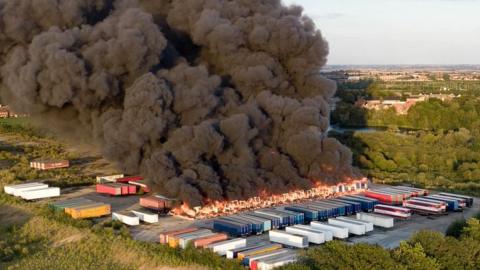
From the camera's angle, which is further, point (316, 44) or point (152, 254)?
point (316, 44)

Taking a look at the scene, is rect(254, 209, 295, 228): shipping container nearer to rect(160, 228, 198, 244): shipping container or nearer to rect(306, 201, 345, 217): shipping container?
rect(306, 201, 345, 217): shipping container

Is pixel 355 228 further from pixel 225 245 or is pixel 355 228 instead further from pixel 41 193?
pixel 41 193

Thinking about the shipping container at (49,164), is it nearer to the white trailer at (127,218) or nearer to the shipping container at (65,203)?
the shipping container at (65,203)

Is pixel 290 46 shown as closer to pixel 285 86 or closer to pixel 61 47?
pixel 285 86

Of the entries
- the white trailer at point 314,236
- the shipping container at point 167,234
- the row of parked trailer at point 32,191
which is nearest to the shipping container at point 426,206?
the white trailer at point 314,236

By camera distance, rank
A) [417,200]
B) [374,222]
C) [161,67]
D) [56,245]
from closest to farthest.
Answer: [56,245], [374,222], [417,200], [161,67]

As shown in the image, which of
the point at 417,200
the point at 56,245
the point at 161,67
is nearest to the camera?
the point at 56,245

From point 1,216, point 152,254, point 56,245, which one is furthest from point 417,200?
point 1,216

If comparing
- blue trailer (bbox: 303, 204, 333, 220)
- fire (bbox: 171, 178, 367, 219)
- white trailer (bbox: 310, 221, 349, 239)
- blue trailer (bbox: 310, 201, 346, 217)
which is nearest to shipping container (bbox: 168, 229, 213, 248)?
fire (bbox: 171, 178, 367, 219)
